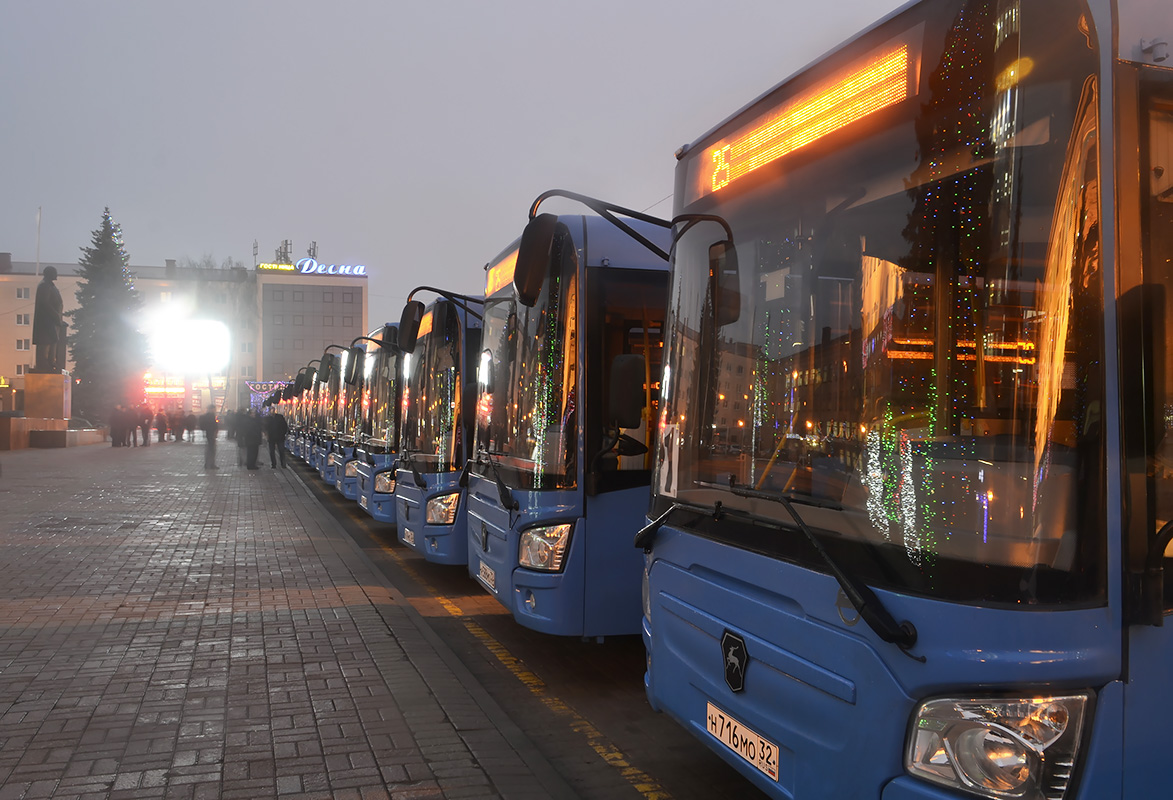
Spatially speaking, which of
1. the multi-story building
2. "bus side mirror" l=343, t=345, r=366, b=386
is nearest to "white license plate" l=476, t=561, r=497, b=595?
"bus side mirror" l=343, t=345, r=366, b=386

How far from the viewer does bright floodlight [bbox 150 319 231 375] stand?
Answer: 335 feet

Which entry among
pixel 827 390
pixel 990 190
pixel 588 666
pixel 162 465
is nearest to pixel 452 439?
pixel 588 666

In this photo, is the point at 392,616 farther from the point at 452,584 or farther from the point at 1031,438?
the point at 1031,438

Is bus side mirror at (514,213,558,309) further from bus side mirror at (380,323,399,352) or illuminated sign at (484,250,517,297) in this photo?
bus side mirror at (380,323,399,352)

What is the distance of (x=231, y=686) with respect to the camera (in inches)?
226

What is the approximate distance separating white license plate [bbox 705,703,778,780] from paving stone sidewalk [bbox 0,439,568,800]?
1014 millimetres

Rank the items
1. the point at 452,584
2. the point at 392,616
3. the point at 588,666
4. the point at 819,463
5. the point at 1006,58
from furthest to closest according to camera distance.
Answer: the point at 452,584 < the point at 392,616 < the point at 588,666 < the point at 819,463 < the point at 1006,58

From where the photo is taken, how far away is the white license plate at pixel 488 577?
696 centimetres

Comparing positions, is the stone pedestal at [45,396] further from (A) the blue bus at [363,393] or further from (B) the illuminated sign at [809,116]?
(B) the illuminated sign at [809,116]

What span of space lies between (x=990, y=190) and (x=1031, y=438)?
0.66m

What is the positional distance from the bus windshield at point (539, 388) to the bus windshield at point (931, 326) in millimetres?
2474

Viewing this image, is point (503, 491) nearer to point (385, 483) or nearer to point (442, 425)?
point (442, 425)

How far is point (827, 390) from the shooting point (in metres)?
3.20

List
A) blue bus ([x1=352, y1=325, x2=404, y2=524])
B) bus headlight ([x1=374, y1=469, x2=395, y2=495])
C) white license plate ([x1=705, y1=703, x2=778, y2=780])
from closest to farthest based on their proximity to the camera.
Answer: white license plate ([x1=705, y1=703, x2=778, y2=780]) → blue bus ([x1=352, y1=325, x2=404, y2=524]) → bus headlight ([x1=374, y1=469, x2=395, y2=495])
